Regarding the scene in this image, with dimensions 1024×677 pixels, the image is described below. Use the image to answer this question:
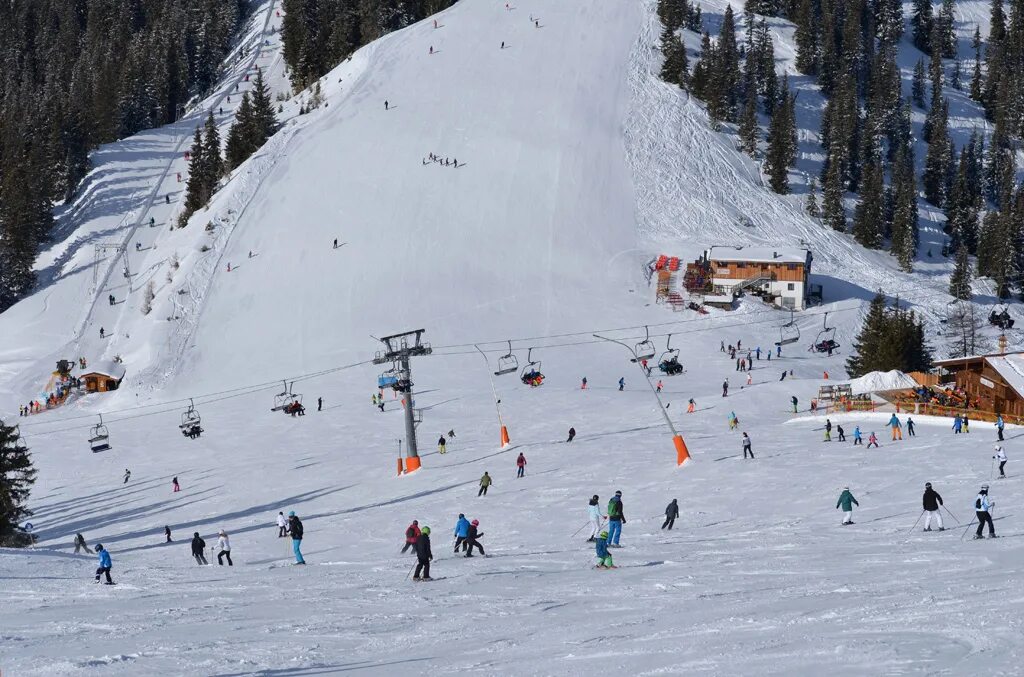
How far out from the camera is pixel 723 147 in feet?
342

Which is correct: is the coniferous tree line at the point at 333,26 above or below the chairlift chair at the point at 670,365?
above

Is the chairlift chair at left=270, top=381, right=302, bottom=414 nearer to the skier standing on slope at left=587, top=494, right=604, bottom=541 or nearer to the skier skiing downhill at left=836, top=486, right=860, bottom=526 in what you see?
the skier standing on slope at left=587, top=494, right=604, bottom=541

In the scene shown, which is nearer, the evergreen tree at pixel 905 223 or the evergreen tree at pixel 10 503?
the evergreen tree at pixel 10 503

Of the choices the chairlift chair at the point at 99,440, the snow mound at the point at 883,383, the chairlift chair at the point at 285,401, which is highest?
the snow mound at the point at 883,383

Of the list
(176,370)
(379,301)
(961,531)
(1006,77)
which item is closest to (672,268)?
(379,301)

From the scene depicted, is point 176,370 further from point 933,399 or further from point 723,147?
point 723,147

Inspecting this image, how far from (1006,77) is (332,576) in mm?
126198

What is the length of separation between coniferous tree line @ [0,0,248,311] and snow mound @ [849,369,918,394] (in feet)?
212

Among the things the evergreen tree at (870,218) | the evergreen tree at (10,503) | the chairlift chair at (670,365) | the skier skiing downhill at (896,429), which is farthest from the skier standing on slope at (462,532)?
the evergreen tree at (870,218)

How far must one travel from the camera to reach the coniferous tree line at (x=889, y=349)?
206 ft

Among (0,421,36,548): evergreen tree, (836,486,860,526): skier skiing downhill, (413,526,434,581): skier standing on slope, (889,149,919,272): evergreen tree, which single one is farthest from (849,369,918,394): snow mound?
(889,149,919,272): evergreen tree

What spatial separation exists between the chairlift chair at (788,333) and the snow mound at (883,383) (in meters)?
22.3

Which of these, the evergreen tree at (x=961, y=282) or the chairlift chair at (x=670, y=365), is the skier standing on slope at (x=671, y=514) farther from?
the evergreen tree at (x=961, y=282)

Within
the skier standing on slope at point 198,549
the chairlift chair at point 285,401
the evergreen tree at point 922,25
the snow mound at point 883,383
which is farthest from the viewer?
the evergreen tree at point 922,25
